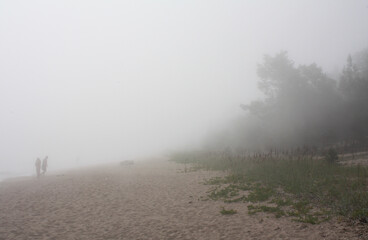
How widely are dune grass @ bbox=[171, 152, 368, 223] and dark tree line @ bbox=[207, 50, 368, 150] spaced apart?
16.6m

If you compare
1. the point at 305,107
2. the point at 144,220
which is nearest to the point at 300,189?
the point at 144,220

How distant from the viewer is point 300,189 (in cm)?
934

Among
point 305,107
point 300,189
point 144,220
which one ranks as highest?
point 305,107

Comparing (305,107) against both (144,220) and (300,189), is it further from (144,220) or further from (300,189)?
(144,220)

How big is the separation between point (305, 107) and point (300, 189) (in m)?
28.0

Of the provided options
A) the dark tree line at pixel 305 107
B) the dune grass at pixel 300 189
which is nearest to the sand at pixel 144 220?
the dune grass at pixel 300 189

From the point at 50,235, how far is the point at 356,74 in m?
43.0

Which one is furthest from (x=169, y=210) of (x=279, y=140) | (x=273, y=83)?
(x=273, y=83)

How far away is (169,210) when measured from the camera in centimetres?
871

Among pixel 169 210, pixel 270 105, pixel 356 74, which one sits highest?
pixel 356 74

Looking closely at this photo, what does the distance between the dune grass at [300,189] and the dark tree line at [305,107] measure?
16594 mm

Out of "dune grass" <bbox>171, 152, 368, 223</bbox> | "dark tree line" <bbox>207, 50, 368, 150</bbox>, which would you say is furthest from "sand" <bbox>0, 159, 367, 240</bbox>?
"dark tree line" <bbox>207, 50, 368, 150</bbox>

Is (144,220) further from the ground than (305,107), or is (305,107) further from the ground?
(305,107)

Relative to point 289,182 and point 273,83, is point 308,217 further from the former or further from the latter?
point 273,83
